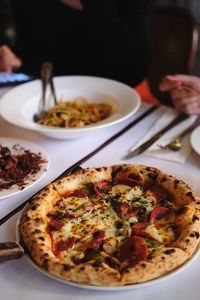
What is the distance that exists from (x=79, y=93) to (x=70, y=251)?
0.89m

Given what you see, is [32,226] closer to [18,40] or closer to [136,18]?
[136,18]

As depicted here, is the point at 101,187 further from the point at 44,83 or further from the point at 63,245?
the point at 44,83

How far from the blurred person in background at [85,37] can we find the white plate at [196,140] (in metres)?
0.84

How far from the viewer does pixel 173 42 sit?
2.35m

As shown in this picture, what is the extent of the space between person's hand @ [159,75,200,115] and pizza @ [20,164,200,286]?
1.61 feet

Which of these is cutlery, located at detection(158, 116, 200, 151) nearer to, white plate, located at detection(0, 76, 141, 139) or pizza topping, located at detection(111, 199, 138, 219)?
white plate, located at detection(0, 76, 141, 139)

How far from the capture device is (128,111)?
136cm

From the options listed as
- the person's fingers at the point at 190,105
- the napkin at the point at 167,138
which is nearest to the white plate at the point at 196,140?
the napkin at the point at 167,138

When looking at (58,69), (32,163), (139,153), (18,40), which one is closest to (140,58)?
(58,69)

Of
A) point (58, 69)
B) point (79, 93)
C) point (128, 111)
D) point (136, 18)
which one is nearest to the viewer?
point (128, 111)

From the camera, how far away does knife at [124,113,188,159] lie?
126 centimetres

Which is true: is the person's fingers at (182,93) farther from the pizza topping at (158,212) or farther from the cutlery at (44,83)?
the pizza topping at (158,212)

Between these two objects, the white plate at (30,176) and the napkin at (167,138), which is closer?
the white plate at (30,176)

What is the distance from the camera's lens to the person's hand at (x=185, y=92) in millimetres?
1458
